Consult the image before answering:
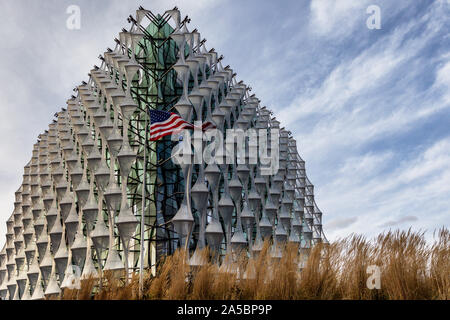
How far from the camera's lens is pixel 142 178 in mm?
42375

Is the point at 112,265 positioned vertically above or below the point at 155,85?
below

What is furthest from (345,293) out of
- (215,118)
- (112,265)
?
(215,118)

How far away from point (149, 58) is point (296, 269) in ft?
134

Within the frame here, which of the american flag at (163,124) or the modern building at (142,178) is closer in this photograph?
the american flag at (163,124)

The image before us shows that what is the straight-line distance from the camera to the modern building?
120ft

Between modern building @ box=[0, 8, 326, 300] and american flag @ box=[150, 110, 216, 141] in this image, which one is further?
modern building @ box=[0, 8, 326, 300]

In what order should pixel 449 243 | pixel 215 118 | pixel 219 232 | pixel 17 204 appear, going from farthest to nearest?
pixel 17 204 < pixel 215 118 < pixel 219 232 < pixel 449 243

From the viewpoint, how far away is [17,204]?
65.4 meters

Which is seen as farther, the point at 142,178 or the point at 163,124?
the point at 142,178

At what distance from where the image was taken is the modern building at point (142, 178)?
36.7 metres

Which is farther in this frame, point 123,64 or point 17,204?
point 17,204

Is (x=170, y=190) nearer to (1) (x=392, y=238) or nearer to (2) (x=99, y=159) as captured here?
(2) (x=99, y=159)
